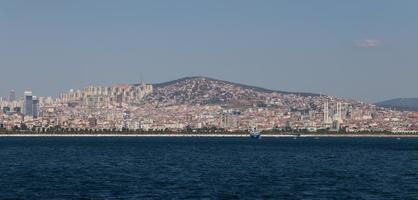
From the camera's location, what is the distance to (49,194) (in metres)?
56.6

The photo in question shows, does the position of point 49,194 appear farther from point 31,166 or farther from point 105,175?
point 31,166

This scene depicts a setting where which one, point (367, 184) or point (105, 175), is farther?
point (105, 175)

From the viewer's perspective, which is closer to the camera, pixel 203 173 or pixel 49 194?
pixel 49 194

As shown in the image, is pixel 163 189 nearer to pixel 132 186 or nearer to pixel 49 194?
pixel 132 186

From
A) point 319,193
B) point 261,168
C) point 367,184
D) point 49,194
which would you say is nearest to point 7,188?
point 49,194

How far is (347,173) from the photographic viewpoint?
259 feet

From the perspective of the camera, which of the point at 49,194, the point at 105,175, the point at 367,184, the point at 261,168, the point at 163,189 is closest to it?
the point at 49,194

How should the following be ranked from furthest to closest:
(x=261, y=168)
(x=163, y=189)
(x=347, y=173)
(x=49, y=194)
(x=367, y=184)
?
Result: 1. (x=261, y=168)
2. (x=347, y=173)
3. (x=367, y=184)
4. (x=163, y=189)
5. (x=49, y=194)

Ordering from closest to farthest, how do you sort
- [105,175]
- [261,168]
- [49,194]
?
1. [49,194]
2. [105,175]
3. [261,168]

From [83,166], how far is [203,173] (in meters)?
16.0

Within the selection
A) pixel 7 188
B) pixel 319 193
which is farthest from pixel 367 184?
pixel 7 188

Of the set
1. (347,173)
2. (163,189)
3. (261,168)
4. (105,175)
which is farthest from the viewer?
(261,168)

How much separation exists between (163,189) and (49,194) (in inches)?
312

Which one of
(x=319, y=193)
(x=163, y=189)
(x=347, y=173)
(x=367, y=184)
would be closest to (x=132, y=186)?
(x=163, y=189)
